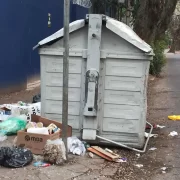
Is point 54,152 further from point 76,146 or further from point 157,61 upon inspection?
point 157,61

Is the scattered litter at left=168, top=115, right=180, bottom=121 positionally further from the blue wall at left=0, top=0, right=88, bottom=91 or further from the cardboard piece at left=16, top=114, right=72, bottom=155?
the blue wall at left=0, top=0, right=88, bottom=91

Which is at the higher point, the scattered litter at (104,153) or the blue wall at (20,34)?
the blue wall at (20,34)

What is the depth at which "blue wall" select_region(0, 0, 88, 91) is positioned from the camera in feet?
31.8

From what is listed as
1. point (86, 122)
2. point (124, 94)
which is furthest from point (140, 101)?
point (86, 122)

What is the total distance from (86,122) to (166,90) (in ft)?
26.0

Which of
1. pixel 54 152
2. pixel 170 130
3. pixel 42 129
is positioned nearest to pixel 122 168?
pixel 54 152

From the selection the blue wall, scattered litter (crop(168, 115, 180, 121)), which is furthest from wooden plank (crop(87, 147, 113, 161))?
the blue wall

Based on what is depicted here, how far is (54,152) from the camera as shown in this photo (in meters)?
4.63

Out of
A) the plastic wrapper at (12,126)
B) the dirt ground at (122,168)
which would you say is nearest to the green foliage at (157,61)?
the dirt ground at (122,168)

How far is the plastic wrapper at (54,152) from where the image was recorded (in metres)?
4.63

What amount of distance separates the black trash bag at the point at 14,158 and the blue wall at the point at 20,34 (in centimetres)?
511

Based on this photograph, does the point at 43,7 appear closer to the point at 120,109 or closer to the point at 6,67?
the point at 6,67

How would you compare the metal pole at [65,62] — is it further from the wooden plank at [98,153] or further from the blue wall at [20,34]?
the blue wall at [20,34]

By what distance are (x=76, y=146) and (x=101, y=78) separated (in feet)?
3.31
